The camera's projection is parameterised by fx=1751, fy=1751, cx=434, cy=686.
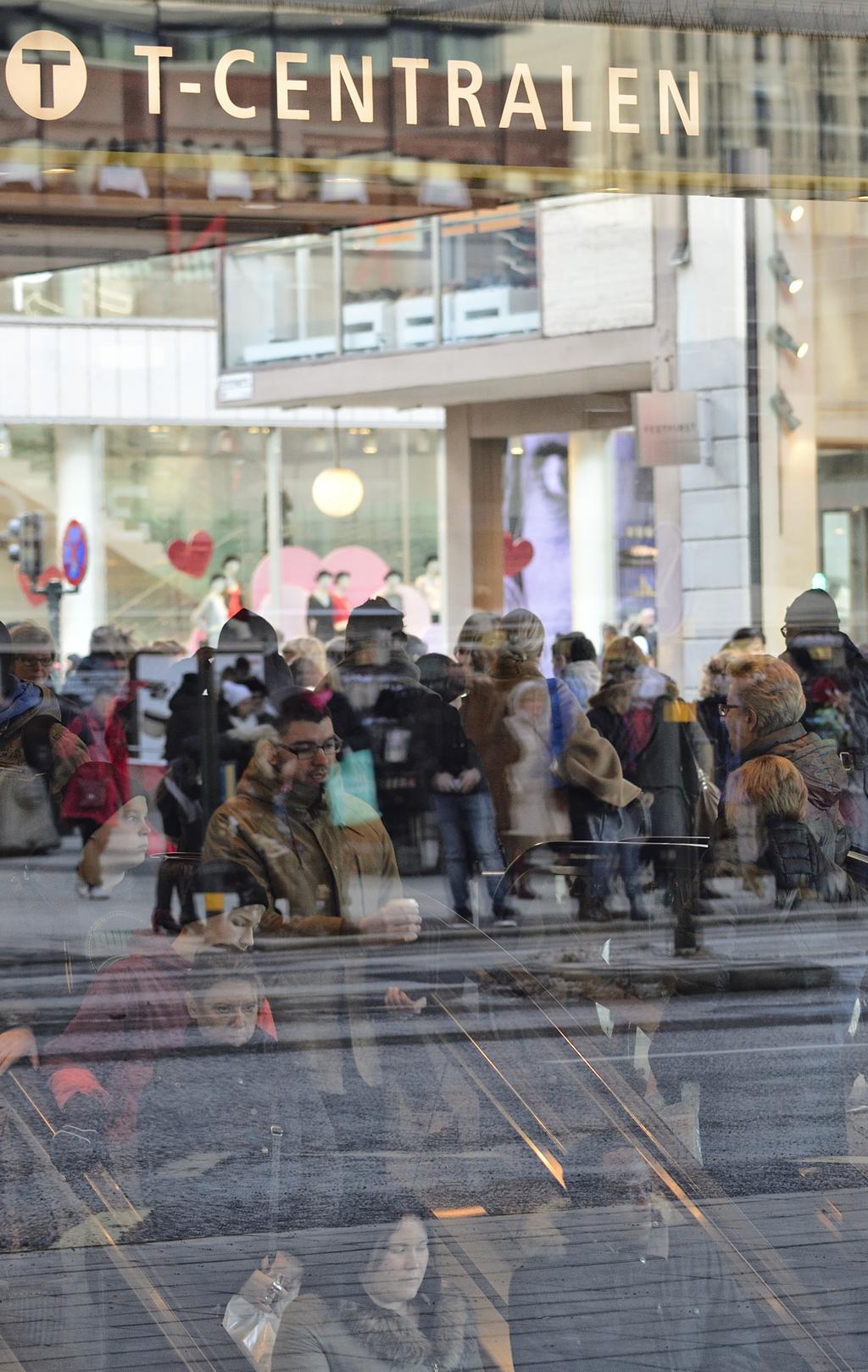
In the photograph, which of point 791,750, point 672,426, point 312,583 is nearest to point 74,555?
point 312,583

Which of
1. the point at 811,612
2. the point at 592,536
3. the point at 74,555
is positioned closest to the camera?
the point at 811,612

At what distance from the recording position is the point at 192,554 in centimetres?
991

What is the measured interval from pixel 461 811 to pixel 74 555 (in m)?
3.51

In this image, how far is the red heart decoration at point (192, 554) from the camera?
31.8ft

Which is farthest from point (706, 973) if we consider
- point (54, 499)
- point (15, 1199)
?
point (54, 499)

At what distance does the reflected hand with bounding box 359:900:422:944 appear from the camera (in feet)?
12.1

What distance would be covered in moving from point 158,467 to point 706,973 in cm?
573

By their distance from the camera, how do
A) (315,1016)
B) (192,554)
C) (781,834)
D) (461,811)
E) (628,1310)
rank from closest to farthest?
1. (628,1310)
2. (315,1016)
3. (781,834)
4. (461,811)
5. (192,554)

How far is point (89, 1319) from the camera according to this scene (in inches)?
125

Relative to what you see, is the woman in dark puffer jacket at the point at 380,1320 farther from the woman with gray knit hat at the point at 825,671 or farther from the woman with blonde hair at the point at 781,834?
the woman with gray knit hat at the point at 825,671

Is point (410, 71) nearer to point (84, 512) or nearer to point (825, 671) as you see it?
point (825, 671)

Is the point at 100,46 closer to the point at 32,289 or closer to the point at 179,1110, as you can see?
the point at 179,1110

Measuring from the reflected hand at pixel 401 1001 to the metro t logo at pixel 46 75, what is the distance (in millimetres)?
1836

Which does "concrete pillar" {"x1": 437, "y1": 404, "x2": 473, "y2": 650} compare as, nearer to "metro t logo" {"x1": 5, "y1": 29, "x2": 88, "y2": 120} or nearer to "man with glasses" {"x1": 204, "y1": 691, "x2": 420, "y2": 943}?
"man with glasses" {"x1": 204, "y1": 691, "x2": 420, "y2": 943}
